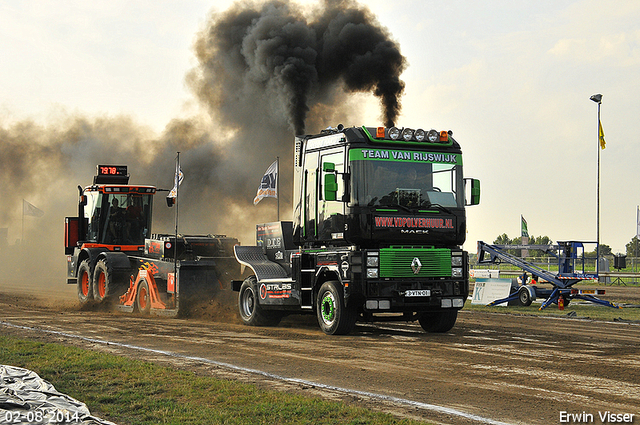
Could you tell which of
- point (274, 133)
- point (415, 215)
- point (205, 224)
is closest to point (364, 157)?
point (415, 215)

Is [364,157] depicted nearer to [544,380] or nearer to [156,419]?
[544,380]

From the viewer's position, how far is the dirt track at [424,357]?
23.4 ft

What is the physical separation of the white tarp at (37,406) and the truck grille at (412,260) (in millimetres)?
6819

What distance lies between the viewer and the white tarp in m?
5.46

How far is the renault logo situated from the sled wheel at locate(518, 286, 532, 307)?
1024 cm

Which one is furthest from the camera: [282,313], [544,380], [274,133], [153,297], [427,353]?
[274,133]

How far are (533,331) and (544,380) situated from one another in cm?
617

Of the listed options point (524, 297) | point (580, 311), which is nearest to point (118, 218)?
point (524, 297)

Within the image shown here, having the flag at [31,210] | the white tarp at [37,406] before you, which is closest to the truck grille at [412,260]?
the white tarp at [37,406]

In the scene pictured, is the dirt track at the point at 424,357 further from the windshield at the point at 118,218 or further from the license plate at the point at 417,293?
the windshield at the point at 118,218

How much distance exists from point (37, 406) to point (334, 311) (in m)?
7.57

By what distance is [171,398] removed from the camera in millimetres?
7148

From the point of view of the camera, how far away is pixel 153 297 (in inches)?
695

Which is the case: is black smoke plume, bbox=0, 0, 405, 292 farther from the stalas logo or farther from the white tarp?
the white tarp
